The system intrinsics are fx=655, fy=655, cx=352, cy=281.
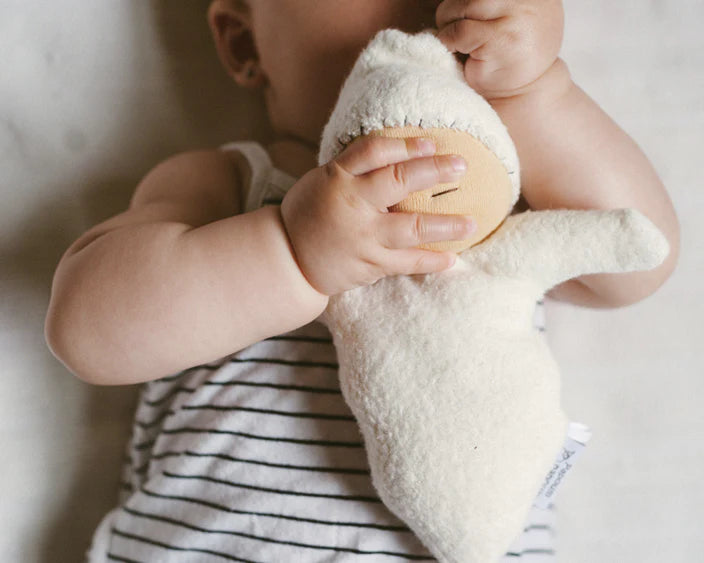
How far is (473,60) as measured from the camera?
1.78 feet

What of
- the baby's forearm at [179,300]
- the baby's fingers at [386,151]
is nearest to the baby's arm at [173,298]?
the baby's forearm at [179,300]

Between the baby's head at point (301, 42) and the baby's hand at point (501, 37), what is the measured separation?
0.07m

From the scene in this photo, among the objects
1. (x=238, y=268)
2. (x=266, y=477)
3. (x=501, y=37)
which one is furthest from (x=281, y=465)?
(x=501, y=37)

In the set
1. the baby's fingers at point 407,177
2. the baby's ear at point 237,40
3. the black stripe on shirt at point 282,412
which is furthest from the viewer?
the baby's ear at point 237,40

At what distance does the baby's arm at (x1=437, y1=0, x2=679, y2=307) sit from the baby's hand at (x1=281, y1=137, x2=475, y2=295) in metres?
0.13

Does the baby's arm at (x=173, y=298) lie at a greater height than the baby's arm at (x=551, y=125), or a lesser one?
lesser

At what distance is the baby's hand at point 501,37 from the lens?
53cm

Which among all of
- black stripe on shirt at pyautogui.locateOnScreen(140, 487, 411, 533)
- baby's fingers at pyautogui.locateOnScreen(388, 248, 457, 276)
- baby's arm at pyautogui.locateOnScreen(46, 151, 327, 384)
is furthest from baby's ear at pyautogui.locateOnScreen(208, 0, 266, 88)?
black stripe on shirt at pyautogui.locateOnScreen(140, 487, 411, 533)

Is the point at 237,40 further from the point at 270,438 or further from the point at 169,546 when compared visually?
the point at 169,546

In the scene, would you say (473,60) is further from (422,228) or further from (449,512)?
(449,512)

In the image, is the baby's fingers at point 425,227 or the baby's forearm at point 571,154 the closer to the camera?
the baby's fingers at point 425,227

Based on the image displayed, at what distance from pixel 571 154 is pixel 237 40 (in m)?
0.41

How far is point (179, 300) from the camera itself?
53 centimetres

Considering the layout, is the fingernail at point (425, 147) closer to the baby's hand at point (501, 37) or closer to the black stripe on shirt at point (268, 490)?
the baby's hand at point (501, 37)
